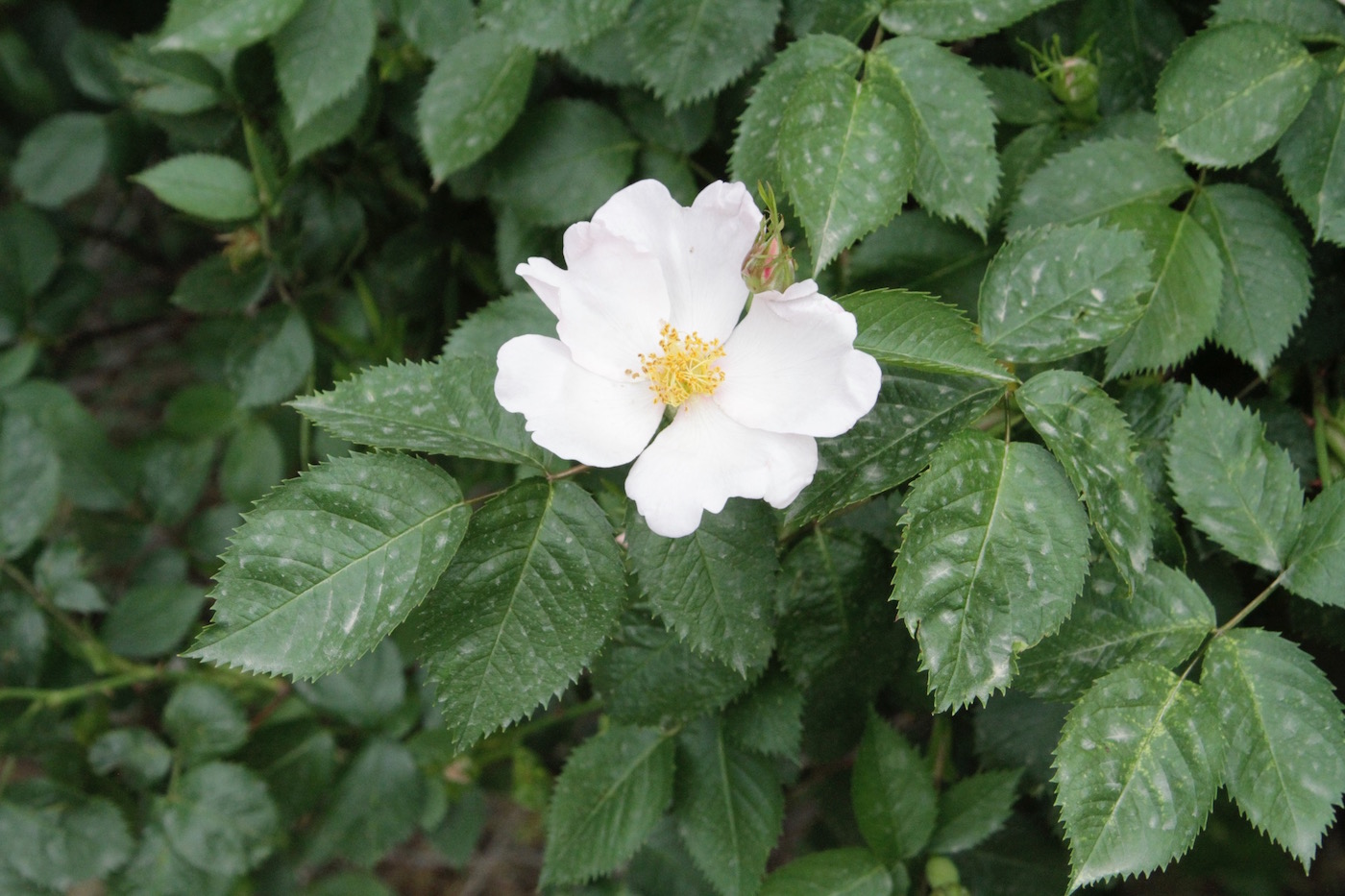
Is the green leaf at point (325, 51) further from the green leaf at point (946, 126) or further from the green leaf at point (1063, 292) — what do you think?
the green leaf at point (1063, 292)

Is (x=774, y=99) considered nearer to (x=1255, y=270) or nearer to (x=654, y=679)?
(x=1255, y=270)

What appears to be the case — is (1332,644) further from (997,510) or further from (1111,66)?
(1111,66)

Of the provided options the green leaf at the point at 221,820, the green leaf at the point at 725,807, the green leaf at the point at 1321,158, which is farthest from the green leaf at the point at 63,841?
the green leaf at the point at 1321,158

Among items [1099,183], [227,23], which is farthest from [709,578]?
[227,23]

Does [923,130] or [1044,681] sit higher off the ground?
[923,130]

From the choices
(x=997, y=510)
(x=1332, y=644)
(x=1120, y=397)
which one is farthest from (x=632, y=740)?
(x=1332, y=644)

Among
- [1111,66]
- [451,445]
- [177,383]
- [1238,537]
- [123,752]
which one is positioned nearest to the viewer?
[451,445]

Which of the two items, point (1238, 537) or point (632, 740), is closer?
point (1238, 537)
